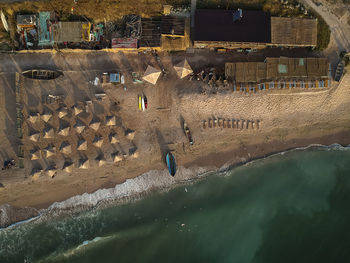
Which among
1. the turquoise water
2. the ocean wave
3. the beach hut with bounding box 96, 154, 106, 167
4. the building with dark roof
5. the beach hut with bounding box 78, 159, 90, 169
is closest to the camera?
the building with dark roof

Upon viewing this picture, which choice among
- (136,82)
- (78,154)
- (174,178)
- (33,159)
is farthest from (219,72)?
(33,159)

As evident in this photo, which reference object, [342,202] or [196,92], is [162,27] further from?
[342,202]

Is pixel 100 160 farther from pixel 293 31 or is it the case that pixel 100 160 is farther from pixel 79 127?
pixel 293 31

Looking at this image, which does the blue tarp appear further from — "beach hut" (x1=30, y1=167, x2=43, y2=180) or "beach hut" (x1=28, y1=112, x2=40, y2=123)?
"beach hut" (x1=30, y1=167, x2=43, y2=180)

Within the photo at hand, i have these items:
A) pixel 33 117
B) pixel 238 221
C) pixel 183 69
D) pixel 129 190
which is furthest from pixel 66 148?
pixel 238 221

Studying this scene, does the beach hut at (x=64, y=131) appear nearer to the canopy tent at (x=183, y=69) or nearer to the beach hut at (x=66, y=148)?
the beach hut at (x=66, y=148)

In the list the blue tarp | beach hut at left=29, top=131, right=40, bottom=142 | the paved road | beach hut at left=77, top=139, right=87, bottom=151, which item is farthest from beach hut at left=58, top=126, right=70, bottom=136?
the paved road
